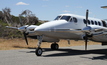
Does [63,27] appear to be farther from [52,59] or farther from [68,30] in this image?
[52,59]

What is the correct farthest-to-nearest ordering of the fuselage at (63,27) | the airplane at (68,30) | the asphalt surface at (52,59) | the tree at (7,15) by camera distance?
the tree at (7,15)
the fuselage at (63,27)
the airplane at (68,30)
the asphalt surface at (52,59)

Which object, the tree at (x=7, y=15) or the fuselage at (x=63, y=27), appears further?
the tree at (x=7, y=15)

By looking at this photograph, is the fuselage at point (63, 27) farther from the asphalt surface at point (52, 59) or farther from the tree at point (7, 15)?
the tree at point (7, 15)

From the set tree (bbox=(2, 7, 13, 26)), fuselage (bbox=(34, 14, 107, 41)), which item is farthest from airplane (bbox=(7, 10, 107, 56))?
tree (bbox=(2, 7, 13, 26))

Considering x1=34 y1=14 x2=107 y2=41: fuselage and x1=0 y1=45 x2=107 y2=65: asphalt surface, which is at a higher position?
x1=34 y1=14 x2=107 y2=41: fuselage

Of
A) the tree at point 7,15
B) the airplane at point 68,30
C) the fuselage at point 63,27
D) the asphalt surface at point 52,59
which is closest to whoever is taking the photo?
the asphalt surface at point 52,59

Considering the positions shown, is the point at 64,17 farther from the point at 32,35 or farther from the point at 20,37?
the point at 20,37

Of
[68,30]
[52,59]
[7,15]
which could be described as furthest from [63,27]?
[7,15]

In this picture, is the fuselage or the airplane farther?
the fuselage

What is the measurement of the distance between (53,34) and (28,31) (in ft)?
16.7

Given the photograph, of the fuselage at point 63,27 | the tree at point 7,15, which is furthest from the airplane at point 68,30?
the tree at point 7,15

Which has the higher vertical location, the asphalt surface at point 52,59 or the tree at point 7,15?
the tree at point 7,15

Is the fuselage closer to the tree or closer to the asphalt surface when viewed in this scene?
the asphalt surface

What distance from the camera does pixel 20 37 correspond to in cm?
3634
